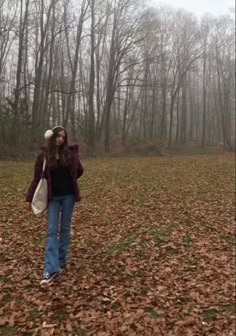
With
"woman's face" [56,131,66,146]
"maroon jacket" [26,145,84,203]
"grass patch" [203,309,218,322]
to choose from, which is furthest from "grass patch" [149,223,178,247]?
"woman's face" [56,131,66,146]

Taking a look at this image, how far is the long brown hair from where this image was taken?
5.27m

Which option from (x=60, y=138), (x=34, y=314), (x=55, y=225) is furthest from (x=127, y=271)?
(x=60, y=138)

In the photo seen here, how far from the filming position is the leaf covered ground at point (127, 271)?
15.1ft

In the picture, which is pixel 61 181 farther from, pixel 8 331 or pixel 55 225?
pixel 8 331

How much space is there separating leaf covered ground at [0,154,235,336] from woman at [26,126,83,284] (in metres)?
0.41

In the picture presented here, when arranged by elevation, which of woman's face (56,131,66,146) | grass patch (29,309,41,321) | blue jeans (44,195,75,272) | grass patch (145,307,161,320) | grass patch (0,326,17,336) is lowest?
grass patch (145,307,161,320)

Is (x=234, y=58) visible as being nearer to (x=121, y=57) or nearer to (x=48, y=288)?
(x=121, y=57)

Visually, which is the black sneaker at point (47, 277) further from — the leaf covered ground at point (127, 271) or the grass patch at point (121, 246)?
the grass patch at point (121, 246)

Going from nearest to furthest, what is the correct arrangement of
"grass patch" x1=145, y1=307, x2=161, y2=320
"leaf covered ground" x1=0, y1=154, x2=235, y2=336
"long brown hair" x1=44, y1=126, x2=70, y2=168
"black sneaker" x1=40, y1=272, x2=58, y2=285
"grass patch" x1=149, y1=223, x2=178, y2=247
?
1. "leaf covered ground" x1=0, y1=154, x2=235, y2=336
2. "grass patch" x1=145, y1=307, x2=161, y2=320
3. "long brown hair" x1=44, y1=126, x2=70, y2=168
4. "black sneaker" x1=40, y1=272, x2=58, y2=285
5. "grass patch" x1=149, y1=223, x2=178, y2=247

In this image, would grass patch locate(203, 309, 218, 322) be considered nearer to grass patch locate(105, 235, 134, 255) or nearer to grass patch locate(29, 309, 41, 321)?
grass patch locate(29, 309, 41, 321)

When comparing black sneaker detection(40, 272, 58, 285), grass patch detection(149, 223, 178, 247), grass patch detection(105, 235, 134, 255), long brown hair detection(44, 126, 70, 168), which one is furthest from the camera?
grass patch detection(149, 223, 178, 247)

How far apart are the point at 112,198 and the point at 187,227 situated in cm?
356

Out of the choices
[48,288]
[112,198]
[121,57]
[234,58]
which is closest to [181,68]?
[234,58]

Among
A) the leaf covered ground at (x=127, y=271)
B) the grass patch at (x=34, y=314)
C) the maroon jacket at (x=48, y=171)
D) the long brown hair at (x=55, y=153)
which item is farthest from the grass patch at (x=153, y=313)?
the long brown hair at (x=55, y=153)
